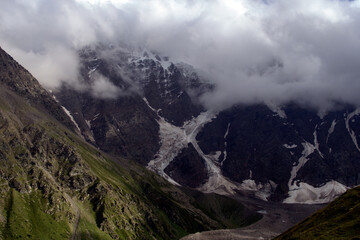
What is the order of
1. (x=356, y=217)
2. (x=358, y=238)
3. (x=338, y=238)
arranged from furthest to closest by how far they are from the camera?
(x=356, y=217)
(x=338, y=238)
(x=358, y=238)

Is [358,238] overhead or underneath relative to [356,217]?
underneath

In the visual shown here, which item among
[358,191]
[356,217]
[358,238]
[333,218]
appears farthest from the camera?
[358,191]

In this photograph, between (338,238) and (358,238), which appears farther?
(338,238)

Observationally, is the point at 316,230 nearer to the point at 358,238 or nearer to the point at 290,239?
the point at 290,239

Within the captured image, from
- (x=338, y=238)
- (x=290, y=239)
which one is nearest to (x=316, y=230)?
(x=290, y=239)

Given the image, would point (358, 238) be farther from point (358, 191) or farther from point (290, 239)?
point (358, 191)

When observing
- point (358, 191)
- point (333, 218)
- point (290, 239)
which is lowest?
point (290, 239)
